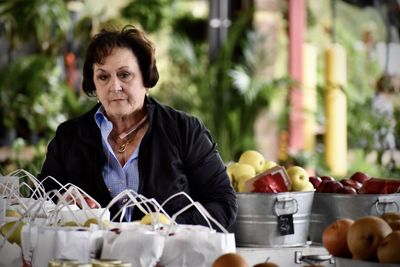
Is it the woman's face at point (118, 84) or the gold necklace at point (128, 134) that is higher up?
the woman's face at point (118, 84)

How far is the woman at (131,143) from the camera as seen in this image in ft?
11.2

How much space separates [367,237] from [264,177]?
39.2 inches

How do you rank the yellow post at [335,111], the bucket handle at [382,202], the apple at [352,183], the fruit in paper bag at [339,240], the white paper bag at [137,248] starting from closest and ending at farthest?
1. the white paper bag at [137,248]
2. the fruit in paper bag at [339,240]
3. the bucket handle at [382,202]
4. the apple at [352,183]
5. the yellow post at [335,111]

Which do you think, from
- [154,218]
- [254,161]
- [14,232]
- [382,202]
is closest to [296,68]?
[254,161]

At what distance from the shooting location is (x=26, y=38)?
9.01m

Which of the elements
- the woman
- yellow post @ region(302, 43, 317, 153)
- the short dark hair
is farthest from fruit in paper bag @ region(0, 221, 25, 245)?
yellow post @ region(302, 43, 317, 153)

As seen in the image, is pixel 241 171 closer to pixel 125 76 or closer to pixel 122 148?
pixel 122 148

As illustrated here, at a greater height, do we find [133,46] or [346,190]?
[133,46]

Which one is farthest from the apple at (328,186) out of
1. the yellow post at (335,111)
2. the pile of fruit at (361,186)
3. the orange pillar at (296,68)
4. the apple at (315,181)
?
the orange pillar at (296,68)

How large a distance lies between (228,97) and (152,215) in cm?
711

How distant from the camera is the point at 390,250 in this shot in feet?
7.03

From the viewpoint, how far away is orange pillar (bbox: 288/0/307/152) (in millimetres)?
9438

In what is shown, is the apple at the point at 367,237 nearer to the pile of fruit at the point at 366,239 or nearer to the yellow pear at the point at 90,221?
the pile of fruit at the point at 366,239

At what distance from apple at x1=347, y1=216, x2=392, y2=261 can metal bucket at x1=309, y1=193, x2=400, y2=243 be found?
2.67 ft
